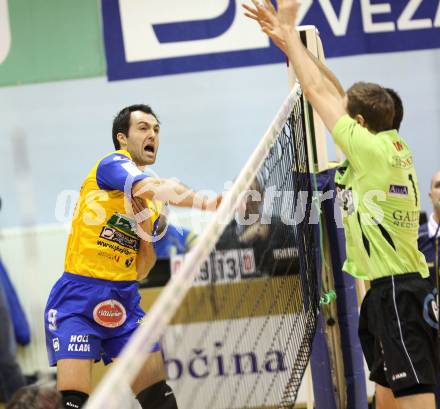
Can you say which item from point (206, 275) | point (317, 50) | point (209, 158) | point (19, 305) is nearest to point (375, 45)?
point (209, 158)

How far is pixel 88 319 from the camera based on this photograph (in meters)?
4.21

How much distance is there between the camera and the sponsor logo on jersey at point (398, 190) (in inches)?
148

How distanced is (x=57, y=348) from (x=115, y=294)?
36 centimetres

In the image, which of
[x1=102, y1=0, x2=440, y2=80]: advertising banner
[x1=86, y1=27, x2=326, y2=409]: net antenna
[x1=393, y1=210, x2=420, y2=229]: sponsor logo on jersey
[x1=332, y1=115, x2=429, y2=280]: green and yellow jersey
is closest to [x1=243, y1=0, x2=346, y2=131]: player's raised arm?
[x1=332, y1=115, x2=429, y2=280]: green and yellow jersey

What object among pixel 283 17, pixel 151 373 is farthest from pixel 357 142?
pixel 151 373

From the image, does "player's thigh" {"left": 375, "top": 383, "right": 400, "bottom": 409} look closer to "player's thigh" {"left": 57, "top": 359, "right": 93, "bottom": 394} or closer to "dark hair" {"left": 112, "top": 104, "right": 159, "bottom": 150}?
"player's thigh" {"left": 57, "top": 359, "right": 93, "bottom": 394}

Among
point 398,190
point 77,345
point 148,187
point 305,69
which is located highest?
point 305,69

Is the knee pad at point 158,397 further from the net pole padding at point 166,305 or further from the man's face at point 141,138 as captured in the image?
the net pole padding at point 166,305

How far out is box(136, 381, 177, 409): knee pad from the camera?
4.14 meters

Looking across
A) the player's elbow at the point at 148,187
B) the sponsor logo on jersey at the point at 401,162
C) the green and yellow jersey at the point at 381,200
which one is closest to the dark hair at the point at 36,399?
the player's elbow at the point at 148,187

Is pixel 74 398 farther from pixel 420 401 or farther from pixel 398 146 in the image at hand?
pixel 398 146

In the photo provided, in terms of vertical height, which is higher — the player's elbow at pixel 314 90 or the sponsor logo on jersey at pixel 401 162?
the player's elbow at pixel 314 90

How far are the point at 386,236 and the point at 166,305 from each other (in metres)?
1.71

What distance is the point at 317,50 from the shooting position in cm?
510
